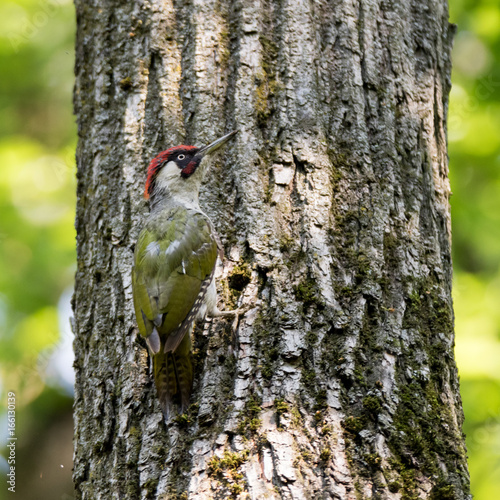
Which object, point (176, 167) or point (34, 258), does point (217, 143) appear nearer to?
point (176, 167)

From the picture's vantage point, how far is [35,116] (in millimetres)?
8531

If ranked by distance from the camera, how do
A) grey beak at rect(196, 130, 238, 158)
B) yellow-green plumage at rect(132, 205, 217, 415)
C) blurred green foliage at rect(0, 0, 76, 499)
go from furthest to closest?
blurred green foliage at rect(0, 0, 76, 499) → grey beak at rect(196, 130, 238, 158) → yellow-green plumage at rect(132, 205, 217, 415)

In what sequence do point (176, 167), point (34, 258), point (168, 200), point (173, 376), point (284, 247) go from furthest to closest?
point (34, 258)
point (168, 200)
point (176, 167)
point (284, 247)
point (173, 376)

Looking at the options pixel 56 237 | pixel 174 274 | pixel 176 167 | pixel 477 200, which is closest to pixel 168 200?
pixel 176 167

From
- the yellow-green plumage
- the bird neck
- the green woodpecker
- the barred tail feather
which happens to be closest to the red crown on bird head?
the green woodpecker

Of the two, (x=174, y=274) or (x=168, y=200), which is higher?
(x=168, y=200)

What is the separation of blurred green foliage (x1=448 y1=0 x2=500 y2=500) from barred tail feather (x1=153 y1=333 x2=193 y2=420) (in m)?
3.58

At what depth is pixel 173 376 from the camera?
2678 mm

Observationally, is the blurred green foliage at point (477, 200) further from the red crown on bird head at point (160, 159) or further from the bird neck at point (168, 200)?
the red crown on bird head at point (160, 159)

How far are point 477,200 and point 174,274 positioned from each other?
4572 mm

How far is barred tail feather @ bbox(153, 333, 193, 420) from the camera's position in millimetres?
2594

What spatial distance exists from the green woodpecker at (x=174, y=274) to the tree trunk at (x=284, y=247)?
0.07 m

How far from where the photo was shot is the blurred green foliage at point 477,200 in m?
5.78

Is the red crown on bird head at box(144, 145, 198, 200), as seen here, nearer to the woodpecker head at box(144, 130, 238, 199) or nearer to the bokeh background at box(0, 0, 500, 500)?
the woodpecker head at box(144, 130, 238, 199)
